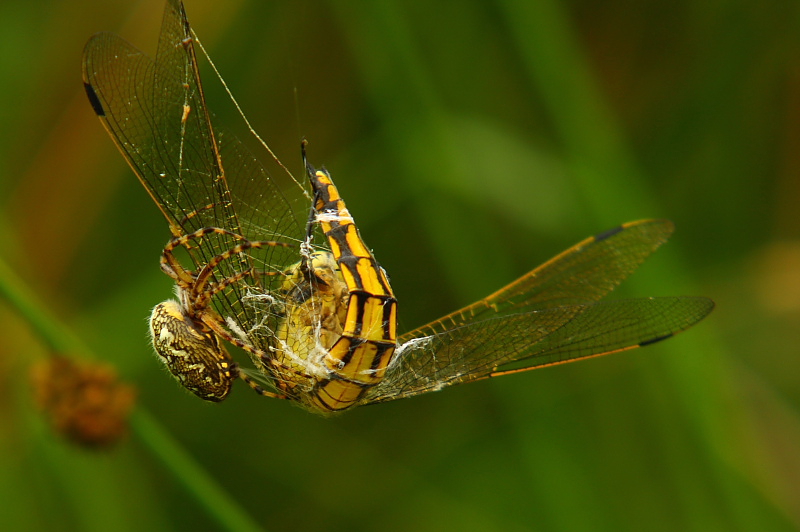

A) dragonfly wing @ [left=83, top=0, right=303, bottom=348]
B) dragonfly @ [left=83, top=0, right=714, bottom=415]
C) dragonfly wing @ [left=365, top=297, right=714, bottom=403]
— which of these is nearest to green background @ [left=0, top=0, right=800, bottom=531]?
dragonfly wing @ [left=365, top=297, right=714, bottom=403]

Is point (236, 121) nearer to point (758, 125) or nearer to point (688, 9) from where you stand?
point (688, 9)

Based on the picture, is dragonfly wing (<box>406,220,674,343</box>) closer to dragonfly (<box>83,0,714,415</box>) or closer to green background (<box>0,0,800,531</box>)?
dragonfly (<box>83,0,714,415</box>)

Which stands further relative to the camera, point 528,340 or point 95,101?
point 528,340

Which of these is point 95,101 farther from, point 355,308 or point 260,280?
point 355,308

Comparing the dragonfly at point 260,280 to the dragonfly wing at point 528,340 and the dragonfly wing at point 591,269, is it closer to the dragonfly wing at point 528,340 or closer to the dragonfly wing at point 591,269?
the dragonfly wing at point 528,340

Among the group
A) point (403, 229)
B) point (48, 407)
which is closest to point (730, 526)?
point (403, 229)

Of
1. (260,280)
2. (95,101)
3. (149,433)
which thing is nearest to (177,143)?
(95,101)

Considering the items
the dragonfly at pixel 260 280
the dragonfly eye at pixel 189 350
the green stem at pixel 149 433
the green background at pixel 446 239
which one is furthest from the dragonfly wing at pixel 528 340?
the green background at pixel 446 239
